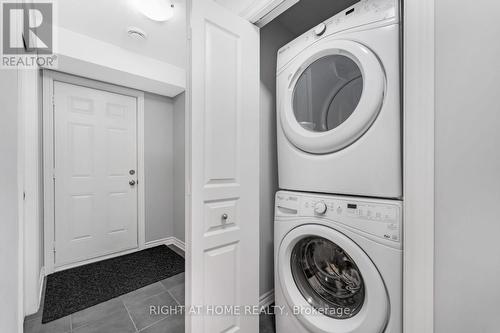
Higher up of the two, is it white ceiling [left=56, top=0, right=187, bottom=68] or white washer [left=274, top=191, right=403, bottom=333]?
white ceiling [left=56, top=0, right=187, bottom=68]

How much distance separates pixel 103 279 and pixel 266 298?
1590 mm

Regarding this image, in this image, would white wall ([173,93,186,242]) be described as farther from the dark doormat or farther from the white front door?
the white front door

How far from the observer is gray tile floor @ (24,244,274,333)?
137 centimetres

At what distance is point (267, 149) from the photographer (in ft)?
5.13

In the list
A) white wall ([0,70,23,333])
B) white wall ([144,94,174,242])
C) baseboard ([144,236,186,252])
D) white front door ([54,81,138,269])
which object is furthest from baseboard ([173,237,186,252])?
white wall ([0,70,23,333])

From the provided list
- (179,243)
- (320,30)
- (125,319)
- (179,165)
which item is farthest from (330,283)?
(179,165)

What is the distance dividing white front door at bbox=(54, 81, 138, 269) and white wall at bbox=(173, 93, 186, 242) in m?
0.51

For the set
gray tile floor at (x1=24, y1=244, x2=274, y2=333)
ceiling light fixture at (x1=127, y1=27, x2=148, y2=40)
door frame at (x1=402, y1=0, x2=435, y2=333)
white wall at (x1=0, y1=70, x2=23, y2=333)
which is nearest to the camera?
white wall at (x1=0, y1=70, x2=23, y2=333)

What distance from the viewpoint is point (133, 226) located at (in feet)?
8.68

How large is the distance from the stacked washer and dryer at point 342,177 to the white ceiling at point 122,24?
1.14 meters

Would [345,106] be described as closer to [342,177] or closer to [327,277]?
[342,177]

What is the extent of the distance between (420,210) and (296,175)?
0.56 meters

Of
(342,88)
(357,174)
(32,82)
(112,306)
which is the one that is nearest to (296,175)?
(357,174)

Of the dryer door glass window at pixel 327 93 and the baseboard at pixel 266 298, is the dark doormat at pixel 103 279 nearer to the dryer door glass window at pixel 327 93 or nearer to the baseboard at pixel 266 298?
the baseboard at pixel 266 298
